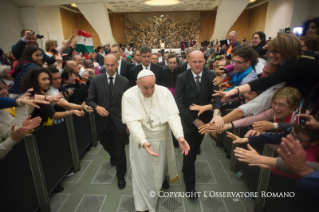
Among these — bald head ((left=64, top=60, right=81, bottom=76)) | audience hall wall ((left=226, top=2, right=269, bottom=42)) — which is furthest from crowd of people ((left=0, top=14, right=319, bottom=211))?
audience hall wall ((left=226, top=2, right=269, bottom=42))

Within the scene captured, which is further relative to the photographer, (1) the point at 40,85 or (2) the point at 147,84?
(1) the point at 40,85

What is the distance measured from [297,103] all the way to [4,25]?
14.1 meters

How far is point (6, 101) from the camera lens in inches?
78.0

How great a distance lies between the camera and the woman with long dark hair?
3180 mm

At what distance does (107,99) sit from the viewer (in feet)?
9.82

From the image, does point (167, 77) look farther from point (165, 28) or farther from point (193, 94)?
point (165, 28)

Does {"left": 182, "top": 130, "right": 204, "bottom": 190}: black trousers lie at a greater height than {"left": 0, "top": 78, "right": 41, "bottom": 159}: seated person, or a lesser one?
lesser

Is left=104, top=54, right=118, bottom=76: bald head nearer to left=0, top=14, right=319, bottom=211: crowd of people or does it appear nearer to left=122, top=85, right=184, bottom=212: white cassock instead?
left=0, top=14, right=319, bottom=211: crowd of people

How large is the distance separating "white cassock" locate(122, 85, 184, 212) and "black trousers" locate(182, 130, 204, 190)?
0.24 metres

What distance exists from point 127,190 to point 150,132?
48.5 inches

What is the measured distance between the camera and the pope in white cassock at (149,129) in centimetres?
213

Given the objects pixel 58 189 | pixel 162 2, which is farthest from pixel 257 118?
pixel 162 2

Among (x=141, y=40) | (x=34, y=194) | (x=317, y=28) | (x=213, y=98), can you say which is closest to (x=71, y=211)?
(x=34, y=194)

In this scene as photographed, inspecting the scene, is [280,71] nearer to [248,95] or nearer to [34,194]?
[248,95]
